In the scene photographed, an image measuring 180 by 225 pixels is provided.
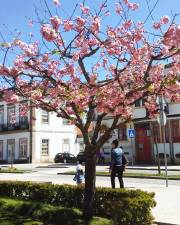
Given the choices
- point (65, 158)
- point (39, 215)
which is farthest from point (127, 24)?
point (65, 158)

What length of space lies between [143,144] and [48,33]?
30918mm

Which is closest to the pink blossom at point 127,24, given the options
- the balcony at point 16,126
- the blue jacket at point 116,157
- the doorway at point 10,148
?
the blue jacket at point 116,157

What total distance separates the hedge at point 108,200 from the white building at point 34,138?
38.3 meters

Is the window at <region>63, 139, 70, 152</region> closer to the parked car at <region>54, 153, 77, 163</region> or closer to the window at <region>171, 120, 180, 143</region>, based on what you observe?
the parked car at <region>54, 153, 77, 163</region>

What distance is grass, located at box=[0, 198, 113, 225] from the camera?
9.58m

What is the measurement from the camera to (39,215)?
1042 centimetres

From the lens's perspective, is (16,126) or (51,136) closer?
(51,136)

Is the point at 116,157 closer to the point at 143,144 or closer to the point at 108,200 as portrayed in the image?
the point at 108,200

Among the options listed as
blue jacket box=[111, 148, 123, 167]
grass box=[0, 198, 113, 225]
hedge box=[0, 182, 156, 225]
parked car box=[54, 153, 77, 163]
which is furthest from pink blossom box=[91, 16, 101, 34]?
parked car box=[54, 153, 77, 163]

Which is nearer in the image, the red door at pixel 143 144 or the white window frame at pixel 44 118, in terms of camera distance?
the red door at pixel 143 144

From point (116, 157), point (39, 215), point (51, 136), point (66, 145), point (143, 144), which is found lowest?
point (39, 215)

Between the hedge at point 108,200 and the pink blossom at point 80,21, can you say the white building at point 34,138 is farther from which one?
the pink blossom at point 80,21

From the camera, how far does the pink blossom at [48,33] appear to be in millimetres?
9508

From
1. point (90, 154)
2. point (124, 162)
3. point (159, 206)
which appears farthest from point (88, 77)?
point (124, 162)
